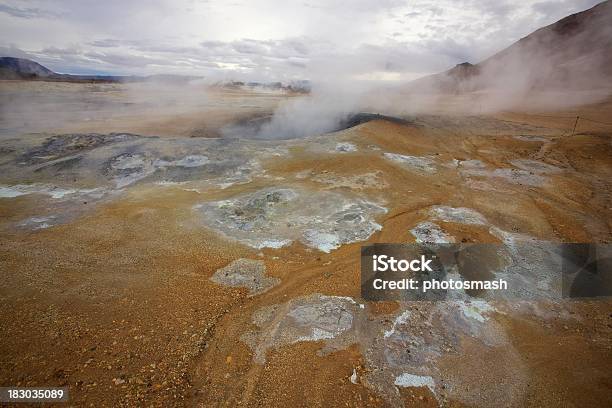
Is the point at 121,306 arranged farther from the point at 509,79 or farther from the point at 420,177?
the point at 509,79

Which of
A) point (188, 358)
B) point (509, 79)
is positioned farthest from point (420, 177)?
point (509, 79)

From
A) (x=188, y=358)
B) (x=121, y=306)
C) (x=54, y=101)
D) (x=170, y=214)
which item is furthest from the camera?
(x=54, y=101)

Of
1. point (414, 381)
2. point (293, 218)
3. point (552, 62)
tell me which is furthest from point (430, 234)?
point (552, 62)

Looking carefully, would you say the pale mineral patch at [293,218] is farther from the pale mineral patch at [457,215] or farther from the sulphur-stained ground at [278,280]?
the pale mineral patch at [457,215]

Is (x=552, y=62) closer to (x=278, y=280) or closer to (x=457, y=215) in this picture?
(x=457, y=215)

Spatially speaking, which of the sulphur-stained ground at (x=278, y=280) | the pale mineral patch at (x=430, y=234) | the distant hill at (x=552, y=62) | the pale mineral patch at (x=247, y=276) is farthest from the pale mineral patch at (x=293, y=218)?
the distant hill at (x=552, y=62)

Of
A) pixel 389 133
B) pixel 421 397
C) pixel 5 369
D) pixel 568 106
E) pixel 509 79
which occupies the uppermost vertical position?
pixel 509 79
